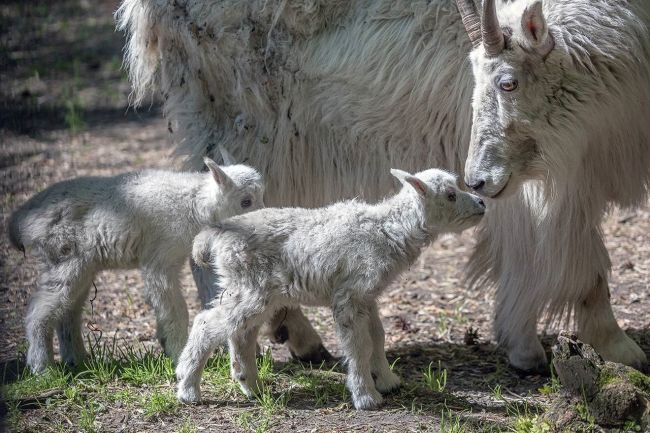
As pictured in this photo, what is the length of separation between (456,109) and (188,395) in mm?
2108

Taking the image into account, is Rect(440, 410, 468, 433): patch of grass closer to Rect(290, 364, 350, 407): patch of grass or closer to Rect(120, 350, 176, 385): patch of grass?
Rect(290, 364, 350, 407): patch of grass

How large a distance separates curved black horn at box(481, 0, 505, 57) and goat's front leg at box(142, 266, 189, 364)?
6.12 feet

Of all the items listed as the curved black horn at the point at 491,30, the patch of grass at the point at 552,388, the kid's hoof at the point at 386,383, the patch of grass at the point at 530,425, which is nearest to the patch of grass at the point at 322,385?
the kid's hoof at the point at 386,383

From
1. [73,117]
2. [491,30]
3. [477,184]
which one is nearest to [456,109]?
[477,184]

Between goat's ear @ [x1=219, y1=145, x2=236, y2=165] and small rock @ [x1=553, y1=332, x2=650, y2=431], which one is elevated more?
goat's ear @ [x1=219, y1=145, x2=236, y2=165]

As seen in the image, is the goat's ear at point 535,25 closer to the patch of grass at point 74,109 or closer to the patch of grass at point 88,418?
the patch of grass at point 88,418

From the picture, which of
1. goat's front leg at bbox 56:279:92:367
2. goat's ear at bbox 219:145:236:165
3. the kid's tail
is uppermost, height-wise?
goat's ear at bbox 219:145:236:165

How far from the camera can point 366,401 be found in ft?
15.0

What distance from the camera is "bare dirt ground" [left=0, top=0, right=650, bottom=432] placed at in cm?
461

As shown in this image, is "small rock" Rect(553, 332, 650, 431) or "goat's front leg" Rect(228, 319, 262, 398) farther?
"goat's front leg" Rect(228, 319, 262, 398)

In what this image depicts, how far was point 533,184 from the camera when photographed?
5.27 metres

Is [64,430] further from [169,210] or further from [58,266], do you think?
[169,210]

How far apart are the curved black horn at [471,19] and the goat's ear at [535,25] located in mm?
349

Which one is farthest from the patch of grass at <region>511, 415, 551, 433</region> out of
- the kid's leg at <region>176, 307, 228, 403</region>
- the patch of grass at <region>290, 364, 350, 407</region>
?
the kid's leg at <region>176, 307, 228, 403</region>
